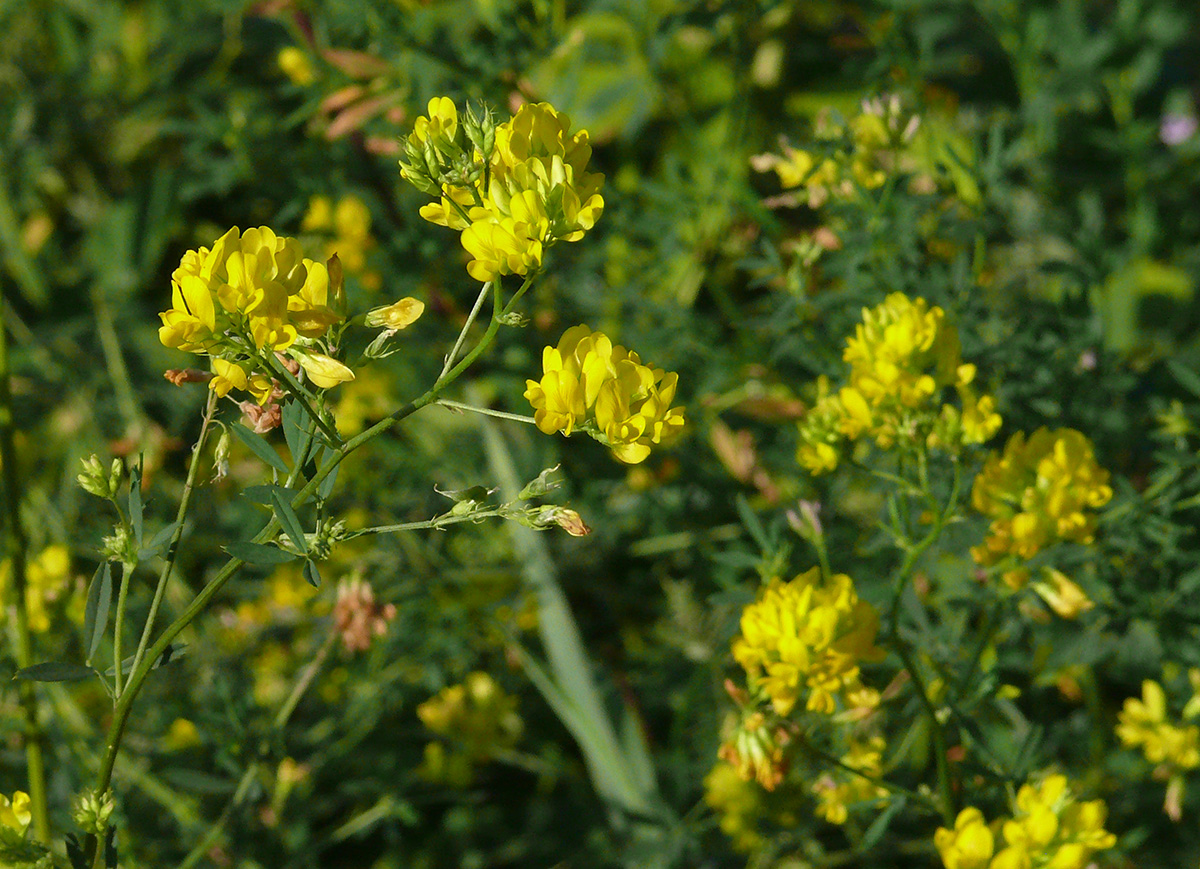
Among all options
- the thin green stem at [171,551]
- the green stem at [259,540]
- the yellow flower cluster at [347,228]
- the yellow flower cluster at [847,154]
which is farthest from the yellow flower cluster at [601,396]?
the yellow flower cluster at [347,228]

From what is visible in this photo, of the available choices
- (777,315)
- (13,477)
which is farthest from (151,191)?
(777,315)

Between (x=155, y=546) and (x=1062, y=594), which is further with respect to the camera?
(x=1062, y=594)

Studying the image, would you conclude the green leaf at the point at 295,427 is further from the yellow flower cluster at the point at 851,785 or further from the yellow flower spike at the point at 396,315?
the yellow flower cluster at the point at 851,785

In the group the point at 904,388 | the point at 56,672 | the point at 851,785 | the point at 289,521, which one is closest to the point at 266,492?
the point at 289,521

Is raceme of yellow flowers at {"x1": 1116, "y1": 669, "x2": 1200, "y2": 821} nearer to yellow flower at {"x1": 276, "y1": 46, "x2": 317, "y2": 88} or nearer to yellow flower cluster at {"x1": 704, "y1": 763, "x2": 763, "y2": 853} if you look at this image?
yellow flower cluster at {"x1": 704, "y1": 763, "x2": 763, "y2": 853}

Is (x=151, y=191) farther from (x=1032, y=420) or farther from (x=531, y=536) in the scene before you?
(x=1032, y=420)

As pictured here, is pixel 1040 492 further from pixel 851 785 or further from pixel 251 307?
pixel 251 307
